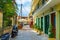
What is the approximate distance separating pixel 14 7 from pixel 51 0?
26.6ft

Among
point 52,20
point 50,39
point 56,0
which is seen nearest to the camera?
point 56,0

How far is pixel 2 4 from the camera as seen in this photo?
13.6 m

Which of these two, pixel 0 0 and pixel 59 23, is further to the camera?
pixel 59 23

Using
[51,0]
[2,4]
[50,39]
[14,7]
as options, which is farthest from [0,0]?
[14,7]

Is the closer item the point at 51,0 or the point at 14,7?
the point at 51,0

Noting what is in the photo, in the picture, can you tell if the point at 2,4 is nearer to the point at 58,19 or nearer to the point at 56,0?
the point at 56,0

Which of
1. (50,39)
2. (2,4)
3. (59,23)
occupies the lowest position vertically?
(50,39)

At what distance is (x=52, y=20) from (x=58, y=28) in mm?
3496

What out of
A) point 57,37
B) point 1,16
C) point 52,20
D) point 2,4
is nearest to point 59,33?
point 57,37

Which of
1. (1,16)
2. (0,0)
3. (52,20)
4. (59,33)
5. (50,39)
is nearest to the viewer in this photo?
(0,0)

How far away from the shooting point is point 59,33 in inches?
746

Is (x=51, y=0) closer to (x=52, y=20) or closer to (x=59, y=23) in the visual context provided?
(x=59, y=23)

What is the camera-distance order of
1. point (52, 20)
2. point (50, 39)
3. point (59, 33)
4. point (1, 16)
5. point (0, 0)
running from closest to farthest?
point (0, 0) < point (50, 39) < point (59, 33) < point (1, 16) < point (52, 20)

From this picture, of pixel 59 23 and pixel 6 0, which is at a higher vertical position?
pixel 6 0
